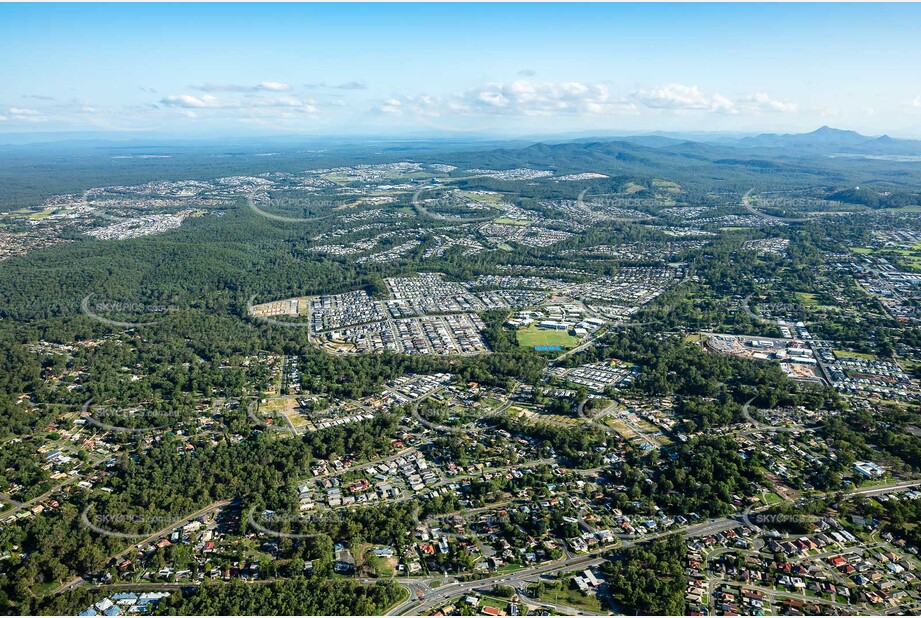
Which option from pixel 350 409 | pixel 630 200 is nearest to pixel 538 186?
pixel 630 200

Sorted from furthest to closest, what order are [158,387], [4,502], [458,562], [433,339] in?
[433,339] → [158,387] → [4,502] → [458,562]

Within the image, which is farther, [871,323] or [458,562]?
[871,323]

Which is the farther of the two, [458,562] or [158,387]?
[158,387]

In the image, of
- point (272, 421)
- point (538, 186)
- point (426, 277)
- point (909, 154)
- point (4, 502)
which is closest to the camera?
point (4, 502)

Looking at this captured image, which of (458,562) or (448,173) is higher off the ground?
(448,173)

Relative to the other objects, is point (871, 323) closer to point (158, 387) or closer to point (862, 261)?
point (862, 261)

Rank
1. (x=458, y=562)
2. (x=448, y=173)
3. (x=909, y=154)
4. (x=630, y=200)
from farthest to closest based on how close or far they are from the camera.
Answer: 1. (x=909, y=154)
2. (x=448, y=173)
3. (x=630, y=200)
4. (x=458, y=562)

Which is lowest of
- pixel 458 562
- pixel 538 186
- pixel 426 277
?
pixel 458 562

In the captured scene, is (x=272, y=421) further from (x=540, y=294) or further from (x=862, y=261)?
(x=862, y=261)

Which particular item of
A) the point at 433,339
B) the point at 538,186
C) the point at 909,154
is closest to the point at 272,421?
the point at 433,339
